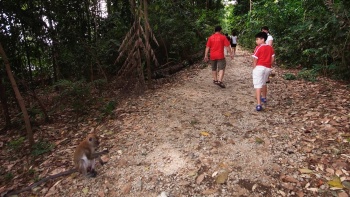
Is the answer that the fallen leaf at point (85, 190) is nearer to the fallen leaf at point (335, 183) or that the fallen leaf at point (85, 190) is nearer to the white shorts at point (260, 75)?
the fallen leaf at point (335, 183)

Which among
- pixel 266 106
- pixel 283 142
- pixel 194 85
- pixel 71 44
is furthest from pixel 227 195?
pixel 71 44

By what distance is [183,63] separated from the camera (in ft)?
36.2

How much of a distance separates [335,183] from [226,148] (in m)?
1.63

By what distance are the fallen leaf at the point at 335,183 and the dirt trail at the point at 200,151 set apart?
0.85 ft

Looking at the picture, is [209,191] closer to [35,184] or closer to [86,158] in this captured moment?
[86,158]

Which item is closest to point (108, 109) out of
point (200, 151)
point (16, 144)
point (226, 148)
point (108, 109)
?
point (108, 109)

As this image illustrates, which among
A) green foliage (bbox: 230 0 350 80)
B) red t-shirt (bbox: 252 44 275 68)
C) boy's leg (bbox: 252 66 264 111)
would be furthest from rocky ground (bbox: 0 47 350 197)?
green foliage (bbox: 230 0 350 80)

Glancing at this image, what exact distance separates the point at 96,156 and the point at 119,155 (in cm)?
48

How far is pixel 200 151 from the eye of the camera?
13.1ft

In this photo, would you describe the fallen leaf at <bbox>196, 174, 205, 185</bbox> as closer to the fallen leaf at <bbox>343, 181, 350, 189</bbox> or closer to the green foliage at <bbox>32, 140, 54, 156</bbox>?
the fallen leaf at <bbox>343, 181, 350, 189</bbox>

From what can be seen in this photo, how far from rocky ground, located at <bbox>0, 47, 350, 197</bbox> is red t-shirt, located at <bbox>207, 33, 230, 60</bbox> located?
1462 mm

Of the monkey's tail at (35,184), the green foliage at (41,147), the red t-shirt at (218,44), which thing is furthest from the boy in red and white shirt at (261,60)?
the green foliage at (41,147)

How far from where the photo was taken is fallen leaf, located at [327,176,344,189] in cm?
297

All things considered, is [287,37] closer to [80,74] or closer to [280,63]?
[280,63]
